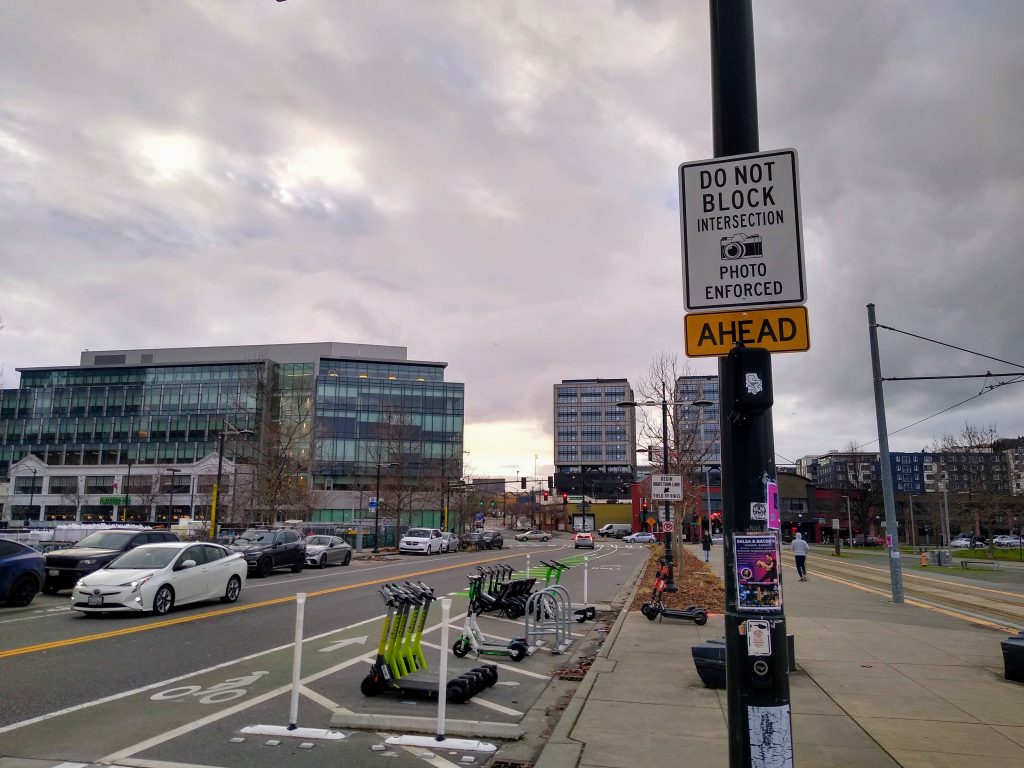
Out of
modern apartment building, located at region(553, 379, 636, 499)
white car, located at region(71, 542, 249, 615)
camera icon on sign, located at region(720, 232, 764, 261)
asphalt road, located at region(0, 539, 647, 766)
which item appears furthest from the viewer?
modern apartment building, located at region(553, 379, 636, 499)

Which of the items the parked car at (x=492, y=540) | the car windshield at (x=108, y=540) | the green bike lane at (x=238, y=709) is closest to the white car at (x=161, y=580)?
the car windshield at (x=108, y=540)

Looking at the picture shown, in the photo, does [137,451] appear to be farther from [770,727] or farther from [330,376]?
[770,727]

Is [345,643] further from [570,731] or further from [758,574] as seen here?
[758,574]

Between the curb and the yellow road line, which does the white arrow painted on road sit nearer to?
the yellow road line

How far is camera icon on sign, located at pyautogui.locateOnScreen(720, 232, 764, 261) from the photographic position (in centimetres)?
404

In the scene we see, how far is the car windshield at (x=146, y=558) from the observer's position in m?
14.6

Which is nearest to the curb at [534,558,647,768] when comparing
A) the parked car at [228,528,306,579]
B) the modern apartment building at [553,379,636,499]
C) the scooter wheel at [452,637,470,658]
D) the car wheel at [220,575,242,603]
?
the scooter wheel at [452,637,470,658]

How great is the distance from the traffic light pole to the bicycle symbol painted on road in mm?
6278

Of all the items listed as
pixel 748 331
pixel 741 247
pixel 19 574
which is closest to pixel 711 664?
pixel 748 331

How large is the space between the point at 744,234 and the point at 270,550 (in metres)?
24.1

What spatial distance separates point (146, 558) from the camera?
14.9 metres

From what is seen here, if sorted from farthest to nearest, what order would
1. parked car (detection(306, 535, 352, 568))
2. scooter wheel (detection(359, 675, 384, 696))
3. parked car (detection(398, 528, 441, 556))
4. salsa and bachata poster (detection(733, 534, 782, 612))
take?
parked car (detection(398, 528, 441, 556))
parked car (detection(306, 535, 352, 568))
scooter wheel (detection(359, 675, 384, 696))
salsa and bachata poster (detection(733, 534, 782, 612))

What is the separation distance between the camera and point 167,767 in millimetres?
5570

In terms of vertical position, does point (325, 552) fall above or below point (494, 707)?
below
